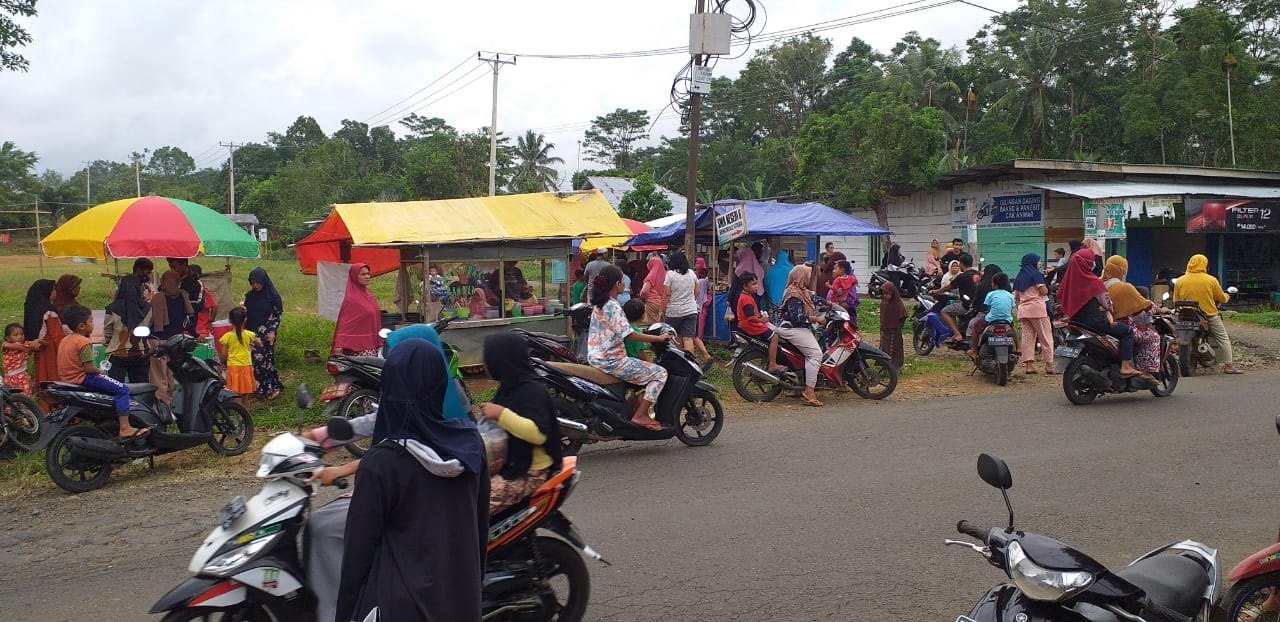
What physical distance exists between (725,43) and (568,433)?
8.25m

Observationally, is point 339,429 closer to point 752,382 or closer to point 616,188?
point 752,382

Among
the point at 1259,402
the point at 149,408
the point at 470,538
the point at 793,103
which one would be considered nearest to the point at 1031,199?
the point at 1259,402

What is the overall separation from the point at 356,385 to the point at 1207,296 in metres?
10.5

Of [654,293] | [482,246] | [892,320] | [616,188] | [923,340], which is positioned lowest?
[923,340]

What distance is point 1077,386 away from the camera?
977 centimetres

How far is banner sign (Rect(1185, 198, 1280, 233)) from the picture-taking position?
1938 cm

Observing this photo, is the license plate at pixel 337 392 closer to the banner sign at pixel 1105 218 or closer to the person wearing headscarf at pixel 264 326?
the person wearing headscarf at pixel 264 326

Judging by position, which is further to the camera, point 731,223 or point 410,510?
point 731,223

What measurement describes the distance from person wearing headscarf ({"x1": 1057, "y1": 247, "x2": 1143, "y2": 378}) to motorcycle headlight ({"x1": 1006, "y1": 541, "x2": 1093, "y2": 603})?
296 inches

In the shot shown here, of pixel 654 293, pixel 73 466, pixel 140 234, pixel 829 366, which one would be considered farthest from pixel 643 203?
pixel 73 466

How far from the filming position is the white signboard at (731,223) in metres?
13.1

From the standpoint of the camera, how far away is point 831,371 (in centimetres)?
1030

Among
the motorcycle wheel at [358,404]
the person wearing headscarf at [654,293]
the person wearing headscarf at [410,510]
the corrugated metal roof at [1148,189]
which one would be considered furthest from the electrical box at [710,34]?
the person wearing headscarf at [410,510]

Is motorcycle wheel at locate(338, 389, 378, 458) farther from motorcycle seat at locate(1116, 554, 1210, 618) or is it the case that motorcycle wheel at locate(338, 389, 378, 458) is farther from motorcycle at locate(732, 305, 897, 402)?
motorcycle seat at locate(1116, 554, 1210, 618)
